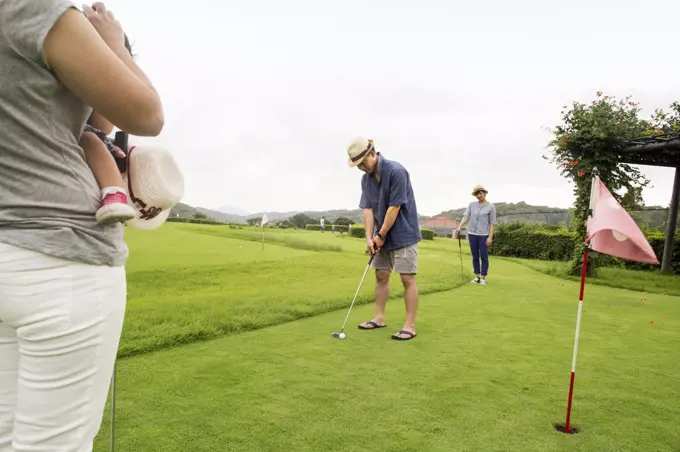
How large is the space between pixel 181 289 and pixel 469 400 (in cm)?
474

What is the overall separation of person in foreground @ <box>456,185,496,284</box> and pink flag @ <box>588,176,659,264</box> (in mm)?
6323

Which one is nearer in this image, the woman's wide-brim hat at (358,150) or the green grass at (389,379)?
the green grass at (389,379)

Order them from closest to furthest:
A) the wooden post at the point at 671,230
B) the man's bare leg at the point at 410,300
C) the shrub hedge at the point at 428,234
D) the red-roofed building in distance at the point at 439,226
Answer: the man's bare leg at the point at 410,300
the wooden post at the point at 671,230
the shrub hedge at the point at 428,234
the red-roofed building in distance at the point at 439,226

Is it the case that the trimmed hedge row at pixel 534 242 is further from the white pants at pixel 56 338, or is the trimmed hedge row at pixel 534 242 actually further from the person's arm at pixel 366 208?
the white pants at pixel 56 338

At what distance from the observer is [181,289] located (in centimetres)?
658

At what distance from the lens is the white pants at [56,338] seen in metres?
0.95

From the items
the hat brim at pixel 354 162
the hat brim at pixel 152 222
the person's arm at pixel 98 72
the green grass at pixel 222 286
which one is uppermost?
the hat brim at pixel 354 162

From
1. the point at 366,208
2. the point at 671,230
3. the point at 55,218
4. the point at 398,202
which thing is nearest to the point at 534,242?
the point at 671,230

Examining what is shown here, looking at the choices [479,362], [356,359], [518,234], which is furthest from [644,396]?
[518,234]

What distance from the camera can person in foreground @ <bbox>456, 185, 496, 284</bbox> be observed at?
8875mm

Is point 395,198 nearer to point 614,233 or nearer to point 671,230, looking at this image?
point 614,233

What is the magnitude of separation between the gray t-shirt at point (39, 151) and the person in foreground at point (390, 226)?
351 centimetres

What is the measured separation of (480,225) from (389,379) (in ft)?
20.9

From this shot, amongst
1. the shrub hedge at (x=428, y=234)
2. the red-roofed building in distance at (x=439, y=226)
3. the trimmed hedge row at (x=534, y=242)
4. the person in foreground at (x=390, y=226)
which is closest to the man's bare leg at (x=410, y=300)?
the person in foreground at (x=390, y=226)
